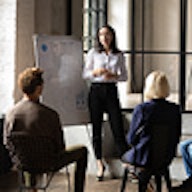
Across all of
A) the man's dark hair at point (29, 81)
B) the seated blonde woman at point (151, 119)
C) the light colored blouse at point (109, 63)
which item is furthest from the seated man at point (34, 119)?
the light colored blouse at point (109, 63)

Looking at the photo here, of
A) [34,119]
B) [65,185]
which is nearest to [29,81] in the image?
[34,119]

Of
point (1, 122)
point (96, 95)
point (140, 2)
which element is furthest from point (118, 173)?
point (140, 2)

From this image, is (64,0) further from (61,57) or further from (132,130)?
(132,130)

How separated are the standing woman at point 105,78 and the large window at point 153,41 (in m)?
0.78

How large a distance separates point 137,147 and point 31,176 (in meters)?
0.85

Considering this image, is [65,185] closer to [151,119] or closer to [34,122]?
[34,122]

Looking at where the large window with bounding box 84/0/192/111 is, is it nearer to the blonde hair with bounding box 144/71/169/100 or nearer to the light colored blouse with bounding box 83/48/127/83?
the light colored blouse with bounding box 83/48/127/83

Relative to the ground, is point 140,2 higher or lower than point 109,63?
higher

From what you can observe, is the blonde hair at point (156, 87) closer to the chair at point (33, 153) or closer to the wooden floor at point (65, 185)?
the chair at point (33, 153)

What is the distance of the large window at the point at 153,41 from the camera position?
544 centimetres

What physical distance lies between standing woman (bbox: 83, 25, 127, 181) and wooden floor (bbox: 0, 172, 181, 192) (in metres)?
0.39

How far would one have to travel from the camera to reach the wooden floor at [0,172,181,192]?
463cm

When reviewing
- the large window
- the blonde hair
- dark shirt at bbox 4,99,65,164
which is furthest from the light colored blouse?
dark shirt at bbox 4,99,65,164

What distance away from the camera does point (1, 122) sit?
475cm
